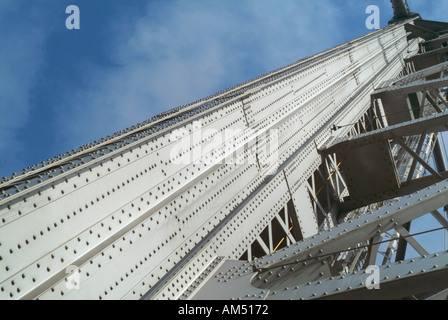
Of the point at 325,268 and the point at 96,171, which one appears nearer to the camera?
the point at 96,171

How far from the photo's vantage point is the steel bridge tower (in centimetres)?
382

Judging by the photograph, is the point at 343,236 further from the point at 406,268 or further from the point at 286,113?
the point at 286,113

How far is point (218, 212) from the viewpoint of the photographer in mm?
6289

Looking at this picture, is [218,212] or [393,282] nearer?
[393,282]

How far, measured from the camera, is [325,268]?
16.7 feet

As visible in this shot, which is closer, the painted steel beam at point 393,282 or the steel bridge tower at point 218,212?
the painted steel beam at point 393,282

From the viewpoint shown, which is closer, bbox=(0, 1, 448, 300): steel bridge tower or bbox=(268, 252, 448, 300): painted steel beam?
bbox=(268, 252, 448, 300): painted steel beam

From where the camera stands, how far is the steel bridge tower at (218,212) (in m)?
3.82

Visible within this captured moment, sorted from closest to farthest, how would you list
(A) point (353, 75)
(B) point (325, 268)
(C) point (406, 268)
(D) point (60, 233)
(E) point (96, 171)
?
(C) point (406, 268)
(D) point (60, 233)
(E) point (96, 171)
(B) point (325, 268)
(A) point (353, 75)

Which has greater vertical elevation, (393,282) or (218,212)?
(218,212)
